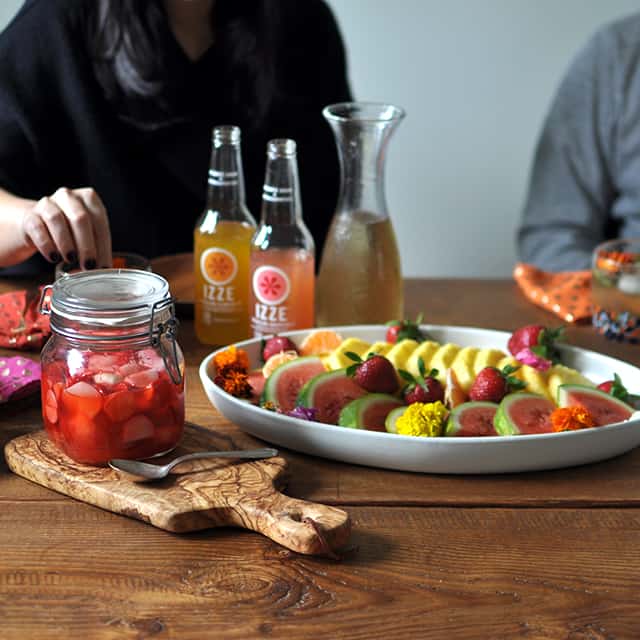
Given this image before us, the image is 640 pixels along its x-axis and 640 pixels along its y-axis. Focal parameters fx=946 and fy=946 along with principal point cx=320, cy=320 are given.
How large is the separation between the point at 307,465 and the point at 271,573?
0.75ft

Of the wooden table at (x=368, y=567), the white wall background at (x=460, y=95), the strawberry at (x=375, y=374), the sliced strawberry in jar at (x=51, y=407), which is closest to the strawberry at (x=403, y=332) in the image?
the strawberry at (x=375, y=374)

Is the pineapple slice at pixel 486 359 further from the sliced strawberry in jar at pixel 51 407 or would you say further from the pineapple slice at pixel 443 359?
the sliced strawberry in jar at pixel 51 407

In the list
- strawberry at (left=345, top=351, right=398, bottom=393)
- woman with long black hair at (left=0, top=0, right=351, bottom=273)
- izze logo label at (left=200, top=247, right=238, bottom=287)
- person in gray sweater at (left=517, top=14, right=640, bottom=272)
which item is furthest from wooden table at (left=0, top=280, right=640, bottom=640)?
person in gray sweater at (left=517, top=14, right=640, bottom=272)

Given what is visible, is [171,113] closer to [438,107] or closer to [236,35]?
[236,35]

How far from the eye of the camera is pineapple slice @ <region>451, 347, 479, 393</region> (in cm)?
121

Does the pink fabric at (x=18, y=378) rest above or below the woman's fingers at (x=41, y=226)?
below

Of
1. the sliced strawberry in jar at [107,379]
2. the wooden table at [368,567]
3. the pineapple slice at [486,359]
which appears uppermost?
the sliced strawberry in jar at [107,379]

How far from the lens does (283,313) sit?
1.42 m

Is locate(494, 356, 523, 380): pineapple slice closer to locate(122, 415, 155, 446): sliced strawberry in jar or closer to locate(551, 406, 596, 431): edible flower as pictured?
locate(551, 406, 596, 431): edible flower

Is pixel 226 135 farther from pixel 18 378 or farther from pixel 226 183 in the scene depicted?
pixel 18 378

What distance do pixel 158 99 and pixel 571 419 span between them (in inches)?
51.5

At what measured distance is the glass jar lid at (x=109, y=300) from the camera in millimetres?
1011

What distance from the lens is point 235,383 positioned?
4.03 feet

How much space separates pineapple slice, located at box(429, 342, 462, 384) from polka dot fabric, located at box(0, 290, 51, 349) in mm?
596
